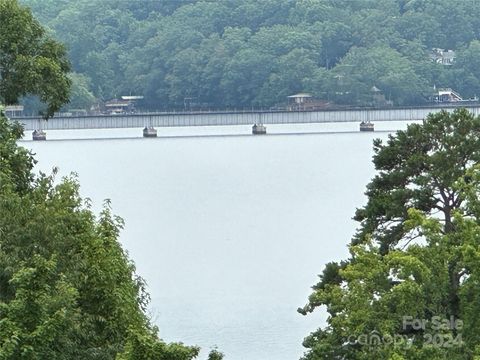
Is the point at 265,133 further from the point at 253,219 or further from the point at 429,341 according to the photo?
the point at 429,341

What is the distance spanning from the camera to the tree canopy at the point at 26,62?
2819 cm

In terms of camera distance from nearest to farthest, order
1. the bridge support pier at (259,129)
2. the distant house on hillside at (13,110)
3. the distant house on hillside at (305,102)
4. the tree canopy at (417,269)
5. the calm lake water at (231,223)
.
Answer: the tree canopy at (417,269)
the distant house on hillside at (13,110)
the calm lake water at (231,223)
the bridge support pier at (259,129)
the distant house on hillside at (305,102)

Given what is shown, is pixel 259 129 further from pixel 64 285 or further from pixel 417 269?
pixel 64 285

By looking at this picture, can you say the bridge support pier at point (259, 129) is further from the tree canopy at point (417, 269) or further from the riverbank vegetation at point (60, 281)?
the riverbank vegetation at point (60, 281)

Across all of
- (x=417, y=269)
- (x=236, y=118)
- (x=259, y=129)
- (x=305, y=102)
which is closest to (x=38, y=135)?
(x=236, y=118)

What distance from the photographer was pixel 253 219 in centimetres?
8550

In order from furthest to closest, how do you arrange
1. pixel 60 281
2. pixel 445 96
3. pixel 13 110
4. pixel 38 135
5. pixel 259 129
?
pixel 445 96 < pixel 259 129 < pixel 38 135 < pixel 13 110 < pixel 60 281

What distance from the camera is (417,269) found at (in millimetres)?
26906

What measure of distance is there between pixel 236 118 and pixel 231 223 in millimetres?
101539

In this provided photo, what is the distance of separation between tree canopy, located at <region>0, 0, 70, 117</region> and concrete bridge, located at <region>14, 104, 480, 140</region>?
14960 cm

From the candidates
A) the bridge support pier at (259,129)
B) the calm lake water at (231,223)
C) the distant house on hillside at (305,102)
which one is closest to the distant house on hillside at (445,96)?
the distant house on hillside at (305,102)

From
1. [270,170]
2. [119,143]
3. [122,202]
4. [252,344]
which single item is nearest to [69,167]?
[270,170]

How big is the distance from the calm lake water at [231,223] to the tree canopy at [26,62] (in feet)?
48.8

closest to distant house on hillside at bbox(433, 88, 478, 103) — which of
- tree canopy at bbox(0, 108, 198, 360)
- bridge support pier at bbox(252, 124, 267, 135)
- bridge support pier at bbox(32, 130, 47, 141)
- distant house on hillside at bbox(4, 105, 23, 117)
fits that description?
bridge support pier at bbox(252, 124, 267, 135)
